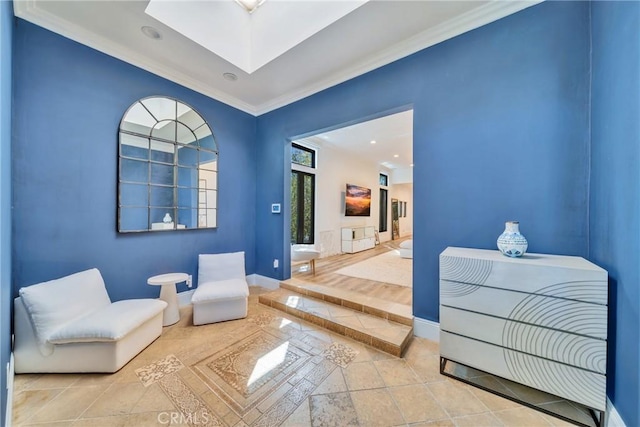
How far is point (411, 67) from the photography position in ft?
7.66

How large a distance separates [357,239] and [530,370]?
16.9 ft

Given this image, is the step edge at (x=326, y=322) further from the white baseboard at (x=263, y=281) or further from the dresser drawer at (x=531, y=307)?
the dresser drawer at (x=531, y=307)

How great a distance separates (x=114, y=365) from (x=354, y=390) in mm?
1878

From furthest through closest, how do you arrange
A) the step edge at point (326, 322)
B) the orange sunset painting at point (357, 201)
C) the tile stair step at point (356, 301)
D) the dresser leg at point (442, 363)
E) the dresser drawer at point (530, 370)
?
the orange sunset painting at point (357, 201)
the tile stair step at point (356, 301)
the step edge at point (326, 322)
the dresser leg at point (442, 363)
the dresser drawer at point (530, 370)

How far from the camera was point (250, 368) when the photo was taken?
1.79 m

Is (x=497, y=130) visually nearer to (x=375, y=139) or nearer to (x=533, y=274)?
(x=533, y=274)

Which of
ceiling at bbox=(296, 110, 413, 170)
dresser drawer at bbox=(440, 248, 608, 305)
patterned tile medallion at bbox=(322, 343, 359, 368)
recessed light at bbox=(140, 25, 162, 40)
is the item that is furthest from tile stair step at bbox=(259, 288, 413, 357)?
recessed light at bbox=(140, 25, 162, 40)

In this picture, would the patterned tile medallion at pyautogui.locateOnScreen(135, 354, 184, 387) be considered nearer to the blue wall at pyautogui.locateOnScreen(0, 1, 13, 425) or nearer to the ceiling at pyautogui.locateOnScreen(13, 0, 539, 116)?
the blue wall at pyautogui.locateOnScreen(0, 1, 13, 425)

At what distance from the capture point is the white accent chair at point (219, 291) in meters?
2.46

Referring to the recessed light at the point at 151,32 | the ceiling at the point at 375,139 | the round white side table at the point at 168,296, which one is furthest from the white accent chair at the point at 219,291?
the ceiling at the point at 375,139

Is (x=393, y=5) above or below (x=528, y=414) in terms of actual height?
above

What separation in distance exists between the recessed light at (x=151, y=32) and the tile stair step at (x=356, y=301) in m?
3.28

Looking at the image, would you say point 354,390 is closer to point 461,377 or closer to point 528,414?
point 461,377

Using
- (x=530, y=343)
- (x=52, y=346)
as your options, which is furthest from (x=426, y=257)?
(x=52, y=346)
